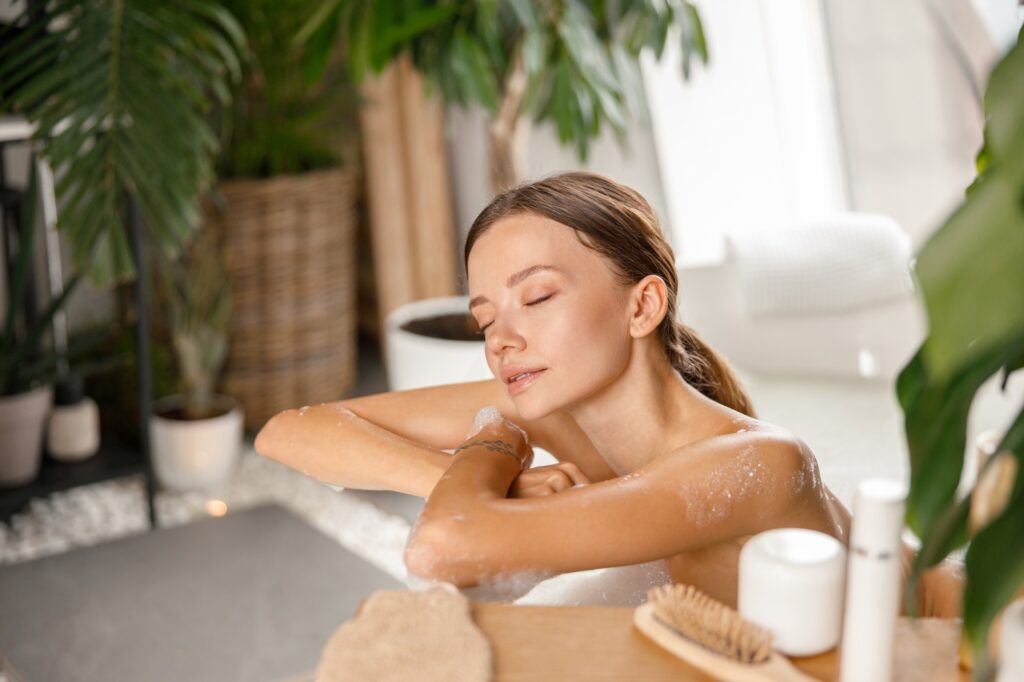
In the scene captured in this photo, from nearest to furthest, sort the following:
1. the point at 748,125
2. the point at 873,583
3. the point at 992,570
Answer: the point at 992,570 → the point at 873,583 → the point at 748,125

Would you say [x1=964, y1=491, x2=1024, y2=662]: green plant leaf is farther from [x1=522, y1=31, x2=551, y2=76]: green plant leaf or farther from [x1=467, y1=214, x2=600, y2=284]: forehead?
[x1=522, y1=31, x2=551, y2=76]: green plant leaf

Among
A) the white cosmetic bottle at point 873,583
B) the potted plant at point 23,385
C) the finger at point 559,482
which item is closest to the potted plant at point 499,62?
the potted plant at point 23,385

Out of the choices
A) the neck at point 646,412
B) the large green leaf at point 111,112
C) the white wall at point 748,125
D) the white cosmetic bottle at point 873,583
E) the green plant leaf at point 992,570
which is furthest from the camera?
the white wall at point 748,125

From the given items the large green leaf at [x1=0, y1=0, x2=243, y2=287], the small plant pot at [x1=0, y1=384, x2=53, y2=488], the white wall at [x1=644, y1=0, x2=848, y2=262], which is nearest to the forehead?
the large green leaf at [x1=0, y1=0, x2=243, y2=287]

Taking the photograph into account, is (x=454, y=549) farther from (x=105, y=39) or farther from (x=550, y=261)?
(x=105, y=39)

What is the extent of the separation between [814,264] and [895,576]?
6.33ft

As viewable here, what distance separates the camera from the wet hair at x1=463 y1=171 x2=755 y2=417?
1260 mm

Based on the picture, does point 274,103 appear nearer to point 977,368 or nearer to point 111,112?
point 111,112

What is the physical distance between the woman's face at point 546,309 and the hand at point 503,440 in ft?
0.21

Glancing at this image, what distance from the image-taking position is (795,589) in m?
0.88

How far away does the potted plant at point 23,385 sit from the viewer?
2.70m

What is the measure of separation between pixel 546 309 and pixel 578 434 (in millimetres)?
290

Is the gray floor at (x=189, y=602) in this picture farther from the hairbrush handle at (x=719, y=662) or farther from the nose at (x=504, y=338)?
the hairbrush handle at (x=719, y=662)

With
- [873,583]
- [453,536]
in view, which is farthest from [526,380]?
[873,583]
